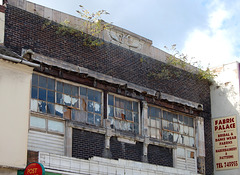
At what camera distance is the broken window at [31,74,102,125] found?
54.5 ft

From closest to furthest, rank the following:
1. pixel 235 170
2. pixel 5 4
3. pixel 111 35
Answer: pixel 5 4 → pixel 111 35 → pixel 235 170

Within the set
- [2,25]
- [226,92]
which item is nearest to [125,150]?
[2,25]

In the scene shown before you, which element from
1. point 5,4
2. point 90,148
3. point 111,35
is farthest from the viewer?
point 111,35

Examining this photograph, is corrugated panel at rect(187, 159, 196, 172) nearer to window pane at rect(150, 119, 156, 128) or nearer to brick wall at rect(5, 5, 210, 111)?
window pane at rect(150, 119, 156, 128)

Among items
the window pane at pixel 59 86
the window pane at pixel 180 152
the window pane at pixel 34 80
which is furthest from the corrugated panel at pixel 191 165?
the window pane at pixel 34 80

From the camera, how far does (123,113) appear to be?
1919 cm

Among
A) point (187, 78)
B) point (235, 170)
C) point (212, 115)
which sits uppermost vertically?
point (187, 78)

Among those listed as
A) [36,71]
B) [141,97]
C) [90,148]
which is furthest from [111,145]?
[36,71]

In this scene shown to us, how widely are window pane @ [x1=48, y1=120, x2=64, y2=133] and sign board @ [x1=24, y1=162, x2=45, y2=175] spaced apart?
10.0 ft

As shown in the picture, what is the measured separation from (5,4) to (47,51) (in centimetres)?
202

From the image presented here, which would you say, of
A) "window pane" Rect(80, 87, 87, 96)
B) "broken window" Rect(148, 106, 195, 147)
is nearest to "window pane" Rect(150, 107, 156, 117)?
"broken window" Rect(148, 106, 195, 147)

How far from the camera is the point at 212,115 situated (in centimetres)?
2283

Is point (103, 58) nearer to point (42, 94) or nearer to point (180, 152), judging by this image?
point (42, 94)

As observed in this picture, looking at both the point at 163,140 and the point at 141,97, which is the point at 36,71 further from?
the point at 163,140
